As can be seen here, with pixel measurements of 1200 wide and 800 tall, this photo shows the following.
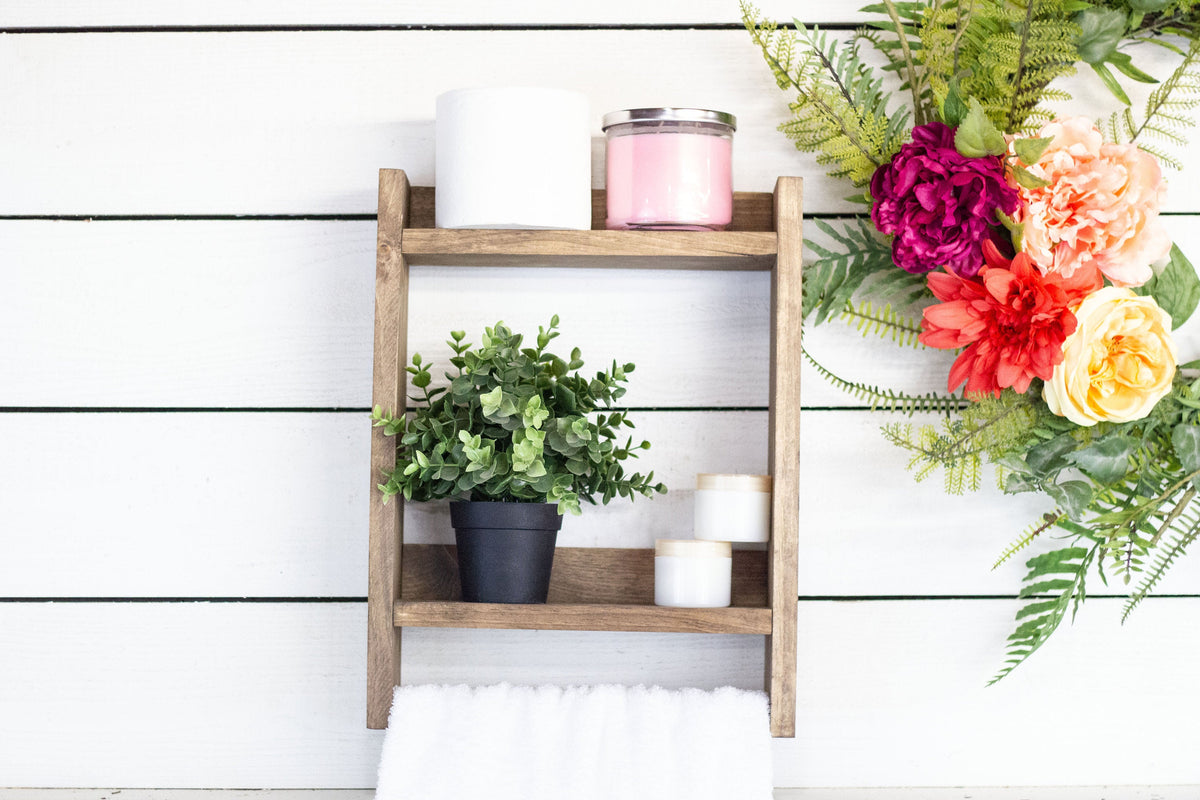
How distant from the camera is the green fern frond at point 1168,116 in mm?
636

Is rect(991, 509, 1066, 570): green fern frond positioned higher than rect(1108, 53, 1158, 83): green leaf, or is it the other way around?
rect(1108, 53, 1158, 83): green leaf

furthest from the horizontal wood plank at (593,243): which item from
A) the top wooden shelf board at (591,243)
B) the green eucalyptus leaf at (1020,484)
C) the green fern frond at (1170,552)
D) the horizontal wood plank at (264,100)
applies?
the green fern frond at (1170,552)

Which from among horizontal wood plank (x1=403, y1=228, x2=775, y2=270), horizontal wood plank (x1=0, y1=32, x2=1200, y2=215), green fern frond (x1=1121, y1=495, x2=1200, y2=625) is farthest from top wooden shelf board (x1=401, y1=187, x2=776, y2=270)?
green fern frond (x1=1121, y1=495, x2=1200, y2=625)

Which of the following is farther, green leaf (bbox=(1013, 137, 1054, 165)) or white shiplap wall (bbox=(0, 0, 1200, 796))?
white shiplap wall (bbox=(0, 0, 1200, 796))

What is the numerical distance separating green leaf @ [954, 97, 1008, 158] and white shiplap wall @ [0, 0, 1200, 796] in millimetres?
115

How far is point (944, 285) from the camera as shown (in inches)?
23.8

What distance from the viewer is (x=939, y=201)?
59 centimetres

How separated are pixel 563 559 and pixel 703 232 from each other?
0.24 m

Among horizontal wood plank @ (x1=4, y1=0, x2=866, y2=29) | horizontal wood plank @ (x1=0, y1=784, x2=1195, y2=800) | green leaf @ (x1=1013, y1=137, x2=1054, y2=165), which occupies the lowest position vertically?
horizontal wood plank @ (x1=0, y1=784, x2=1195, y2=800)

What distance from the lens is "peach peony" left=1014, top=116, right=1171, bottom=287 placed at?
59cm

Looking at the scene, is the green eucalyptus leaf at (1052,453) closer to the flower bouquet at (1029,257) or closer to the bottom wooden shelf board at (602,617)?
the flower bouquet at (1029,257)

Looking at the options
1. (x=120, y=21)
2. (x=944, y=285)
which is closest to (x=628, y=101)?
(x=944, y=285)

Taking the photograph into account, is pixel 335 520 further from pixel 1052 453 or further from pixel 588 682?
pixel 1052 453

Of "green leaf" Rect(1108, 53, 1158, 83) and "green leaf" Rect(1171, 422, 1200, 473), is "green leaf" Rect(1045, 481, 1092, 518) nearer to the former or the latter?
"green leaf" Rect(1171, 422, 1200, 473)
